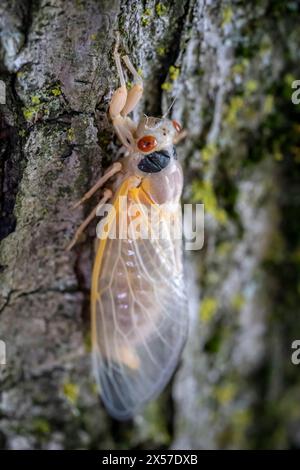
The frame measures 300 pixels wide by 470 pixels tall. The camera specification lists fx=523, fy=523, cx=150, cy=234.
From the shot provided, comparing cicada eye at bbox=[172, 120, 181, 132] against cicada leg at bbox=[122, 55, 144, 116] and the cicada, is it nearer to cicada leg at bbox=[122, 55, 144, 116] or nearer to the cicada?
the cicada

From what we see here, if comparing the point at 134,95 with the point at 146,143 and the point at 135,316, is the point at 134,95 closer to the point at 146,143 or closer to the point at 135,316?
the point at 146,143

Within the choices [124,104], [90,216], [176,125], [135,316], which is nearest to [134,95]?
[124,104]

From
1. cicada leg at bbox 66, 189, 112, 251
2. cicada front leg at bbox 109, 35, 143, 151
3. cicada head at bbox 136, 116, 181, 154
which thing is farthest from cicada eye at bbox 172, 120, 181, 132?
cicada leg at bbox 66, 189, 112, 251

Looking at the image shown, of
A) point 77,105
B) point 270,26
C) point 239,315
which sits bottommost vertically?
point 239,315

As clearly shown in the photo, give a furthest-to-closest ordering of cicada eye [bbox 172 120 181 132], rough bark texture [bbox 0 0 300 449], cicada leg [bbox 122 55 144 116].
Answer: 1. cicada eye [bbox 172 120 181 132]
2. cicada leg [bbox 122 55 144 116]
3. rough bark texture [bbox 0 0 300 449]

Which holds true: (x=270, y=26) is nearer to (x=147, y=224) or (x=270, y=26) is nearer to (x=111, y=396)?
(x=147, y=224)

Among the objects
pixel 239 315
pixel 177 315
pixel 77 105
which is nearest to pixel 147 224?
pixel 177 315
